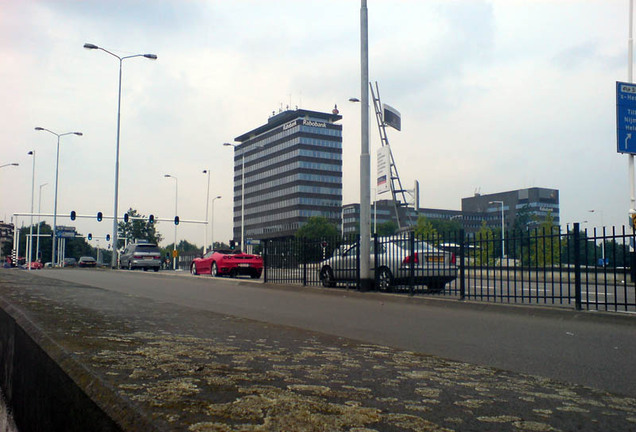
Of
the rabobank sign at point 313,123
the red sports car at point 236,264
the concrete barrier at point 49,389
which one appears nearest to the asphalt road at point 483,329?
the concrete barrier at point 49,389

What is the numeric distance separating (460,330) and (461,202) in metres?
170

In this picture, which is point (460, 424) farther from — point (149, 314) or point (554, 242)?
point (554, 242)

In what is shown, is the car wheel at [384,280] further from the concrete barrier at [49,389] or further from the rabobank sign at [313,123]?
the rabobank sign at [313,123]

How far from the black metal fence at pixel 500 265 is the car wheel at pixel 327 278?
0.14ft

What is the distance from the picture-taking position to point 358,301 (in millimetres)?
14039

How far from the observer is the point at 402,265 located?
583 inches

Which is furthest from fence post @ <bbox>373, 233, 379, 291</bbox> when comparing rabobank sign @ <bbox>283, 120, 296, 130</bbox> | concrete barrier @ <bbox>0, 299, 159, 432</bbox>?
rabobank sign @ <bbox>283, 120, 296, 130</bbox>

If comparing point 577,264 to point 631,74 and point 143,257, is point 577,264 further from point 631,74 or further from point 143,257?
point 143,257

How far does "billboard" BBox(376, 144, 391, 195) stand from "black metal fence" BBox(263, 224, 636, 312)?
49.8 feet

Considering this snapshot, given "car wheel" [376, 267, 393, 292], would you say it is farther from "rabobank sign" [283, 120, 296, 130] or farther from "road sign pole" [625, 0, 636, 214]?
"rabobank sign" [283, 120, 296, 130]

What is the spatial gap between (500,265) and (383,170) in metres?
22.1

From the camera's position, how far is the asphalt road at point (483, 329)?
566 cm

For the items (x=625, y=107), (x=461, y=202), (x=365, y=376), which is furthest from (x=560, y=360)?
(x=461, y=202)

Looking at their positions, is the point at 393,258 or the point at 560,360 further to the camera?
the point at 393,258
